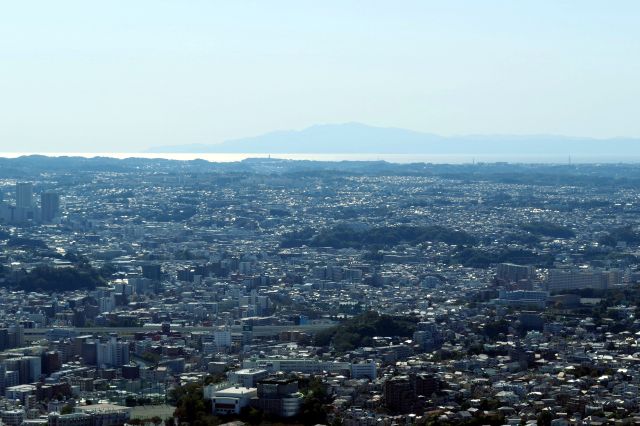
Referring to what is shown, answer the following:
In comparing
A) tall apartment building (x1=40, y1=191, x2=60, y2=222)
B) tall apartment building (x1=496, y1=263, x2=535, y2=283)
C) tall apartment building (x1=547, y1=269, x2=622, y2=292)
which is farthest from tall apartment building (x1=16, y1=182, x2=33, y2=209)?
tall apartment building (x1=547, y1=269, x2=622, y2=292)

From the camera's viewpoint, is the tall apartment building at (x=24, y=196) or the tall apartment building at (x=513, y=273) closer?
the tall apartment building at (x=513, y=273)

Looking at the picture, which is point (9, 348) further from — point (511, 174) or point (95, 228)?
point (511, 174)

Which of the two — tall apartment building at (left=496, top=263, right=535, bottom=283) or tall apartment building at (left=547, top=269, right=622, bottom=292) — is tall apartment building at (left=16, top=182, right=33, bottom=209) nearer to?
tall apartment building at (left=496, top=263, right=535, bottom=283)

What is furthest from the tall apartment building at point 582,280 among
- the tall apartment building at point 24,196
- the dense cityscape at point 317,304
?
the tall apartment building at point 24,196

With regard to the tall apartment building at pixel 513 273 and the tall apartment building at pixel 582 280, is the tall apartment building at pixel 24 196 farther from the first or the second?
the tall apartment building at pixel 582 280

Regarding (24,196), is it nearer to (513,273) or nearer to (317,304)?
(513,273)

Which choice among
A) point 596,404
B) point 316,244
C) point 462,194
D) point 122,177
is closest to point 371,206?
point 462,194

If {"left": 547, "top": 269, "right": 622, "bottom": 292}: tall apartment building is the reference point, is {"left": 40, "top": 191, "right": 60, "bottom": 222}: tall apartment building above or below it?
below

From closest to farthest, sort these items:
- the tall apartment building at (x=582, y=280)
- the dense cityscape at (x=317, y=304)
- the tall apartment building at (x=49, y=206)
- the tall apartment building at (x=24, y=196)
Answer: the dense cityscape at (x=317, y=304), the tall apartment building at (x=582, y=280), the tall apartment building at (x=49, y=206), the tall apartment building at (x=24, y=196)

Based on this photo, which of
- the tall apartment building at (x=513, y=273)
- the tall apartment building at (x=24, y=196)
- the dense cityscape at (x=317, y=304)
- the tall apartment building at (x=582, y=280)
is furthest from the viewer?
the tall apartment building at (x=24, y=196)
